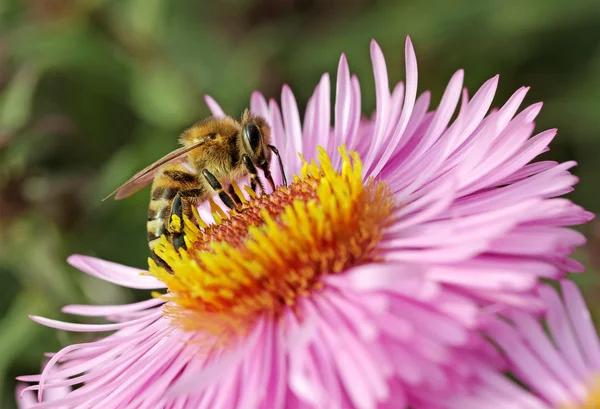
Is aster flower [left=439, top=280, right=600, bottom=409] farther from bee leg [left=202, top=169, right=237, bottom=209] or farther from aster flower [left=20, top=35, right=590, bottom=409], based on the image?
bee leg [left=202, top=169, right=237, bottom=209]

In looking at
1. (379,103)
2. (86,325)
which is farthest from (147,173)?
(379,103)

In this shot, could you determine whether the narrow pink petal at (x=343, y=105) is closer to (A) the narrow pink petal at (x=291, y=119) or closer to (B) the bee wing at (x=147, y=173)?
(A) the narrow pink petal at (x=291, y=119)

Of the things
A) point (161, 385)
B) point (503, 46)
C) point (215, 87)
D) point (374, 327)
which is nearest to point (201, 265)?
point (161, 385)

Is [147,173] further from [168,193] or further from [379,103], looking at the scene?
[379,103]

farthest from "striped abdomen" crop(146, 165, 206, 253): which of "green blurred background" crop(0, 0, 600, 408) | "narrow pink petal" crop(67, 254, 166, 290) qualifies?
"green blurred background" crop(0, 0, 600, 408)

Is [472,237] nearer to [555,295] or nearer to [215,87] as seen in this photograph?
[555,295]

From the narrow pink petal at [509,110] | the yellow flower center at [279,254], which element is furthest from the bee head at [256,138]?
the narrow pink petal at [509,110]
